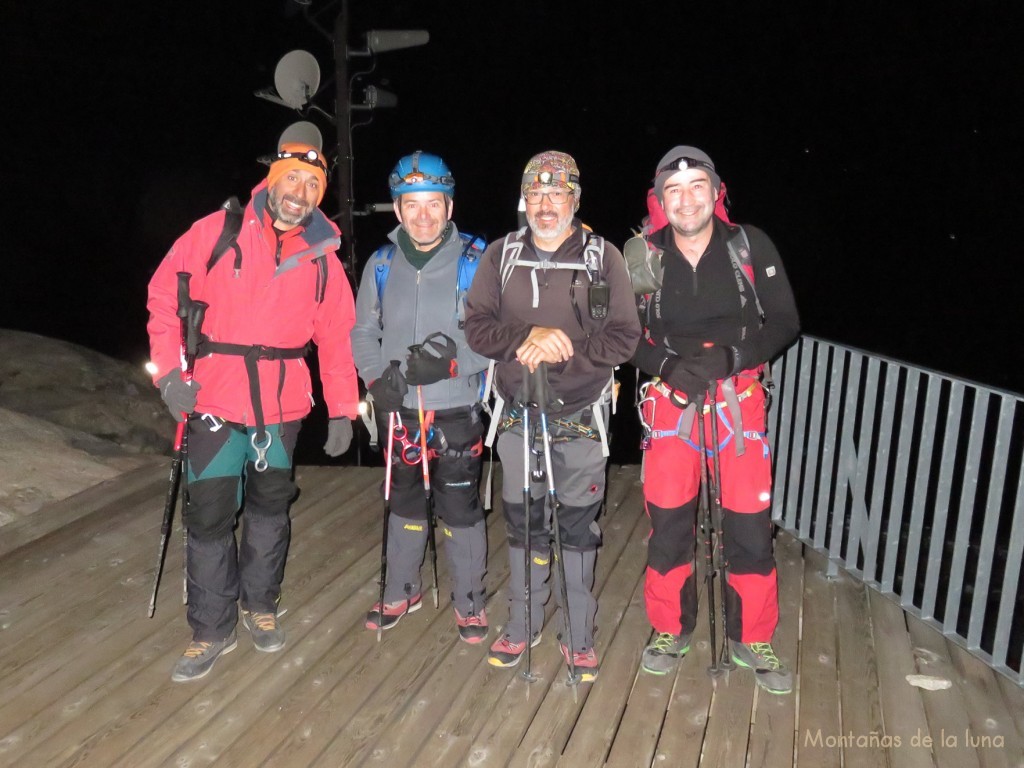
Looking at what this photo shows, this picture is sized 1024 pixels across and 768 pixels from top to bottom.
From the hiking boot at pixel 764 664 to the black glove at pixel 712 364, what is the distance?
134cm

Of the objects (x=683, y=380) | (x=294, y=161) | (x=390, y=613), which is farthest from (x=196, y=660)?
(x=683, y=380)

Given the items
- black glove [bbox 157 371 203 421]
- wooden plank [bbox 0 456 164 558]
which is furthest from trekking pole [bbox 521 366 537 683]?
wooden plank [bbox 0 456 164 558]

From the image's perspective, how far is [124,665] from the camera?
3.92 metres

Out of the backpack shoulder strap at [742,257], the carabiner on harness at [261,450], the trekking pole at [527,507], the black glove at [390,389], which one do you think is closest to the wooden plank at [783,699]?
the trekking pole at [527,507]

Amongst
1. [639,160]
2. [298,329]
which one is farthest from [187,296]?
[639,160]

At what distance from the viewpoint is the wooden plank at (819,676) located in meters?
3.34

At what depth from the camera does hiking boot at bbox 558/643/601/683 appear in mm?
3793

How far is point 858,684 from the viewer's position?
→ 3.82 m

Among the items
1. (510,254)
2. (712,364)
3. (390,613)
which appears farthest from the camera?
(390,613)

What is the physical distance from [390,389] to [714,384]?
1.48 m

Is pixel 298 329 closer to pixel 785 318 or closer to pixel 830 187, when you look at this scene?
pixel 785 318

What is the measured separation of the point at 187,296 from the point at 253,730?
6.26 ft

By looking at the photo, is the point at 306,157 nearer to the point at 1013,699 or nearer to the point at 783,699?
the point at 783,699

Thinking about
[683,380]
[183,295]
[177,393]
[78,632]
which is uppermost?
[183,295]
